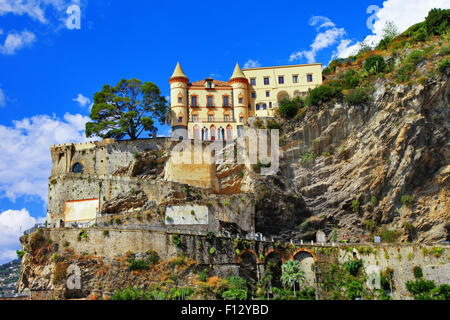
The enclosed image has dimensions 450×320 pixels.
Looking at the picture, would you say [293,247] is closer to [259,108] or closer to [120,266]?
[120,266]

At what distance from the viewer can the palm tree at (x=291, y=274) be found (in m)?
36.5

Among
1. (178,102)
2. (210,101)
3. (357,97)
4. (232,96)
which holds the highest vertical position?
(232,96)

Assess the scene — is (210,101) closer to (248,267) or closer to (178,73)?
(178,73)

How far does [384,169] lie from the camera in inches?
1652

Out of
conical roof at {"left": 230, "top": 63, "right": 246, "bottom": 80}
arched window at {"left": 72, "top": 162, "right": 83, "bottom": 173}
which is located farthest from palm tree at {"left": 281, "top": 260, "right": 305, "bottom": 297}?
conical roof at {"left": 230, "top": 63, "right": 246, "bottom": 80}

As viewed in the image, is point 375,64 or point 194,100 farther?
point 194,100

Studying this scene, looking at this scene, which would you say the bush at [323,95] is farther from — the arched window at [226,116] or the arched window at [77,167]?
the arched window at [77,167]

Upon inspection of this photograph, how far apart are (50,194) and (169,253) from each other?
16.6 meters

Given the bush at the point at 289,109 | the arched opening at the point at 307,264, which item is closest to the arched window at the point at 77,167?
the bush at the point at 289,109

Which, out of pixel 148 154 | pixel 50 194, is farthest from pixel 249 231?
pixel 50 194

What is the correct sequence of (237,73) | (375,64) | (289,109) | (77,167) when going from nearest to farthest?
(77,167) < (289,109) < (375,64) < (237,73)

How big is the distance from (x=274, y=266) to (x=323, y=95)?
741 inches

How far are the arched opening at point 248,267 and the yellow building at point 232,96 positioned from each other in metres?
15.2

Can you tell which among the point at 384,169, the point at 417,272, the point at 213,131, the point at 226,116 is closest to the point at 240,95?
the point at 226,116
